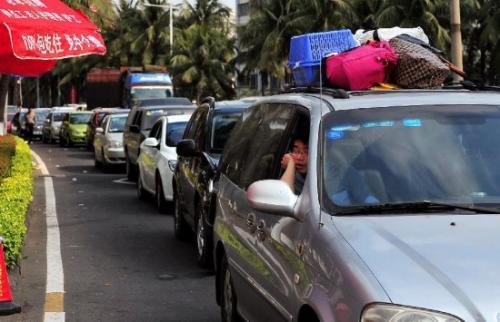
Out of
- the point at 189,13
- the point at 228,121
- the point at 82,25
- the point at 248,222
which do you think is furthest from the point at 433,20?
the point at 248,222

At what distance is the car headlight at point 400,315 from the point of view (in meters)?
3.47

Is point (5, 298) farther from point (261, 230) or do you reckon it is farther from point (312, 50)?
point (312, 50)

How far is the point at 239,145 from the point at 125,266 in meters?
3.78

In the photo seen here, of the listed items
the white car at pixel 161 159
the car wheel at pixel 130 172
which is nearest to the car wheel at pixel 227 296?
the white car at pixel 161 159

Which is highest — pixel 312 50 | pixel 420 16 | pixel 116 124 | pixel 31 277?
pixel 420 16

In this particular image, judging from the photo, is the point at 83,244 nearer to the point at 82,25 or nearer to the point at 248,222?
the point at 82,25

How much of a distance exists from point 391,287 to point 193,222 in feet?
22.9

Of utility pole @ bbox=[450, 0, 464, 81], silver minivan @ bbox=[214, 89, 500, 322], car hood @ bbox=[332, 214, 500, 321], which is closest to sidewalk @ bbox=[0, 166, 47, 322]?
silver minivan @ bbox=[214, 89, 500, 322]

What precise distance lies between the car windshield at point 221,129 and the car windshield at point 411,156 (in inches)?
237

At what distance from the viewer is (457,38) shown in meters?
16.4

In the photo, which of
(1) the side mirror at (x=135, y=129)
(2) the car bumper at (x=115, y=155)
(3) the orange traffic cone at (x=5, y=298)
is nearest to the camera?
(3) the orange traffic cone at (x=5, y=298)

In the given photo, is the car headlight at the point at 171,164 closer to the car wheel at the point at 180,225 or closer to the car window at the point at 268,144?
the car wheel at the point at 180,225

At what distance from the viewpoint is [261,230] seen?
5223mm

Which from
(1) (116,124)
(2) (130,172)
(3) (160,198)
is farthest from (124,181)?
(3) (160,198)
